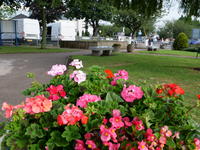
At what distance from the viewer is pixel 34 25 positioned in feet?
99.5

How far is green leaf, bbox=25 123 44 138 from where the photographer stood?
1.49 meters

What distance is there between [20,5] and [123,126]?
24.5 meters

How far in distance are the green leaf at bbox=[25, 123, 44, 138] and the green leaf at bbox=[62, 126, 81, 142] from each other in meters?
0.20

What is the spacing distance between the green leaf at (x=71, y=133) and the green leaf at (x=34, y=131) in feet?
0.64

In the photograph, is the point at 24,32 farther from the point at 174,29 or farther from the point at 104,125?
the point at 174,29

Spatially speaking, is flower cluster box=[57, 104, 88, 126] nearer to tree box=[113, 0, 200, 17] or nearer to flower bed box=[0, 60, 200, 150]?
flower bed box=[0, 60, 200, 150]

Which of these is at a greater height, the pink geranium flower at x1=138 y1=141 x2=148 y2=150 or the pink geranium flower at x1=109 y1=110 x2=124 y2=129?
the pink geranium flower at x1=109 y1=110 x2=124 y2=129

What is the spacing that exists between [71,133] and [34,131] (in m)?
0.27

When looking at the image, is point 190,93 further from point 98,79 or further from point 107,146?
point 107,146

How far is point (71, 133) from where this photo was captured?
4.80ft

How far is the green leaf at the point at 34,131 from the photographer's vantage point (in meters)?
1.49

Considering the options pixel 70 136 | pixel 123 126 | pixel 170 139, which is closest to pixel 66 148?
pixel 70 136

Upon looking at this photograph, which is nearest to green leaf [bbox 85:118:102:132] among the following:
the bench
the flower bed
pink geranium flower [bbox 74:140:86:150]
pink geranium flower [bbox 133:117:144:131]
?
the flower bed

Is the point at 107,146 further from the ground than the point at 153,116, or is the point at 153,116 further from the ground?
the point at 153,116
